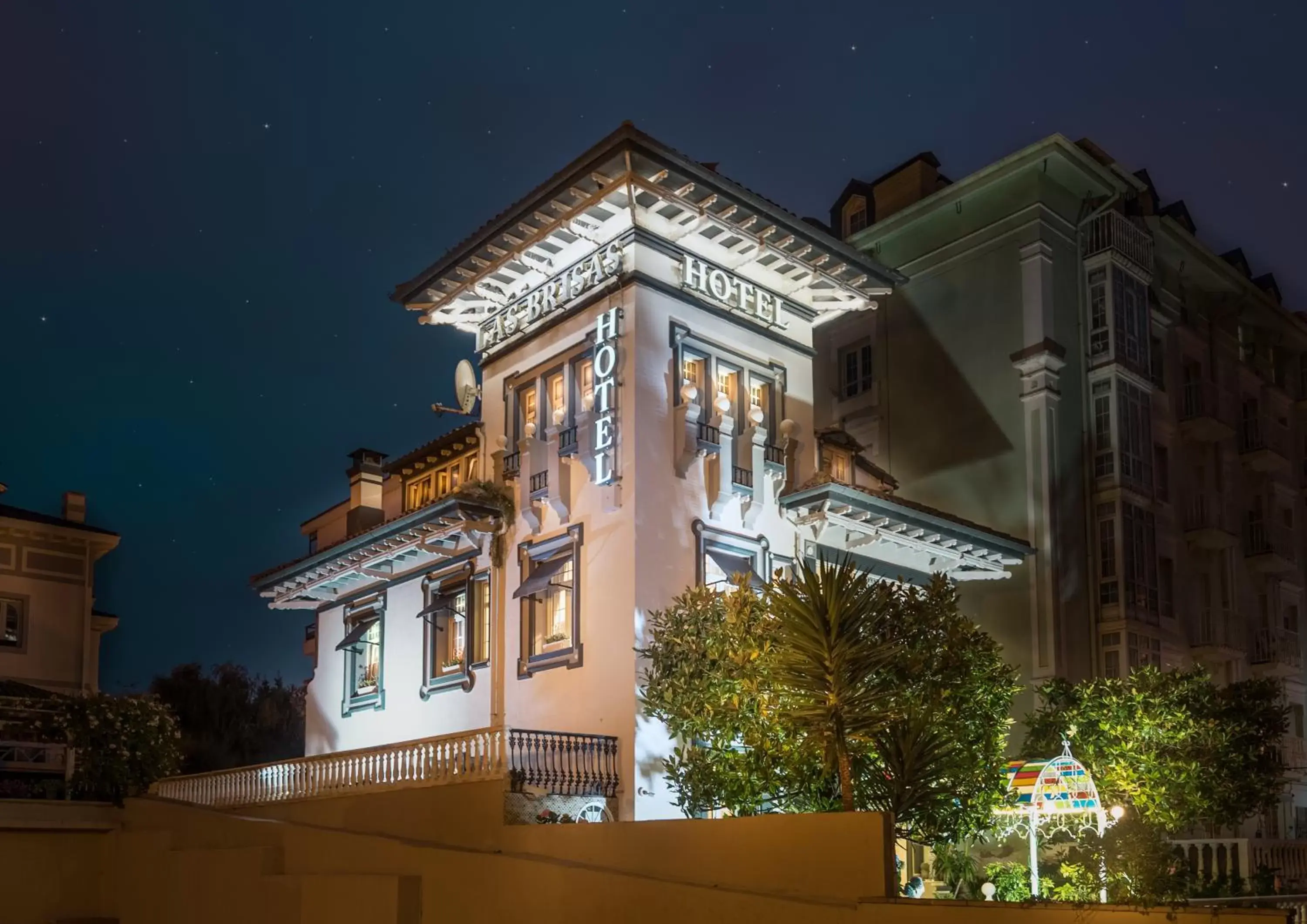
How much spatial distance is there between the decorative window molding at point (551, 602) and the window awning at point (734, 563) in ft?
7.58

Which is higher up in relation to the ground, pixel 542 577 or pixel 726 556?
pixel 726 556

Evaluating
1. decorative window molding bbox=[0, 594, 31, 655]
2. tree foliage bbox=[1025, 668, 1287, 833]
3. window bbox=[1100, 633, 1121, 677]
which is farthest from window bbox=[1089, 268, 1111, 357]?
decorative window molding bbox=[0, 594, 31, 655]

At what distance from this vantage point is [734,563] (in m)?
24.2

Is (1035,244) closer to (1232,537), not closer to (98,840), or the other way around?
(1232,537)

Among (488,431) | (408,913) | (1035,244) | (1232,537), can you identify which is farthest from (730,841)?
(1232,537)

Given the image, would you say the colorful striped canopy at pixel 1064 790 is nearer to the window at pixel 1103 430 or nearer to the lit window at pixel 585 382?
the lit window at pixel 585 382

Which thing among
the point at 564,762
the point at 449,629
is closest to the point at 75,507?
the point at 449,629

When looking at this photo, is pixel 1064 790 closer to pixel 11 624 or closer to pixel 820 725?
pixel 820 725

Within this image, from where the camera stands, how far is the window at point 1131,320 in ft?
108

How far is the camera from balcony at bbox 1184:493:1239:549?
3525 cm

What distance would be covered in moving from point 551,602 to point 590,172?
24.5ft

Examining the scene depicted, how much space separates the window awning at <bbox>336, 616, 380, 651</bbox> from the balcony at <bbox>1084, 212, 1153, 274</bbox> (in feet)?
61.7

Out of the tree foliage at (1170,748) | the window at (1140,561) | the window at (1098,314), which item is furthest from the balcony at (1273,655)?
the tree foliage at (1170,748)

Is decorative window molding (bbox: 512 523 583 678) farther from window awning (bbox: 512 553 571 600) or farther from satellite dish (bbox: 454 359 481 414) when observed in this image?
satellite dish (bbox: 454 359 481 414)
